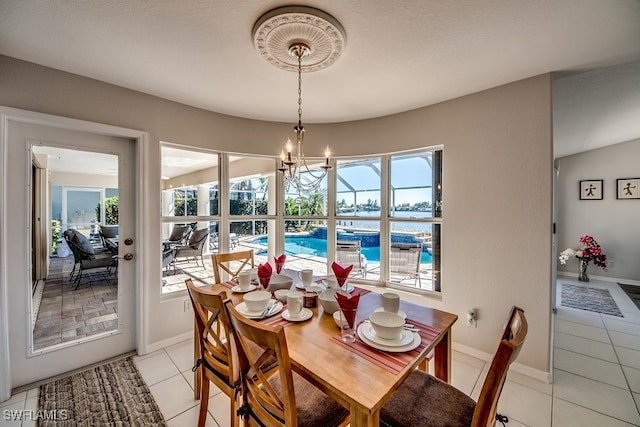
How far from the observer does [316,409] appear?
1.20 metres

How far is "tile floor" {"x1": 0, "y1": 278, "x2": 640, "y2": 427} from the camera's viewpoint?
5.74 ft

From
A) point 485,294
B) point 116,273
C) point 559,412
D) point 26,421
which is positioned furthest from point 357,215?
point 26,421

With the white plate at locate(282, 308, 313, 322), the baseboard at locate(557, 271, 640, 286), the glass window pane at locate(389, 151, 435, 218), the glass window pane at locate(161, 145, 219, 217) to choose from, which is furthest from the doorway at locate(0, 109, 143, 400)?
the baseboard at locate(557, 271, 640, 286)

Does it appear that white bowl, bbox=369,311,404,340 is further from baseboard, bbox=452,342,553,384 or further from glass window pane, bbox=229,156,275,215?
glass window pane, bbox=229,156,275,215

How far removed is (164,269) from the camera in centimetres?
268

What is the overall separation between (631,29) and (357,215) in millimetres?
2626

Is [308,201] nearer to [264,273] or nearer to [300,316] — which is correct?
[264,273]

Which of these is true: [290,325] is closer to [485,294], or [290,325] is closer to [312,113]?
[485,294]

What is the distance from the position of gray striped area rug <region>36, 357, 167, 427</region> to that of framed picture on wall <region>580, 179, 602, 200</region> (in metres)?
7.23

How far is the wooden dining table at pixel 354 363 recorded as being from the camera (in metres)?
0.95

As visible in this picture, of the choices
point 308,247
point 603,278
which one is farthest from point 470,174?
point 603,278

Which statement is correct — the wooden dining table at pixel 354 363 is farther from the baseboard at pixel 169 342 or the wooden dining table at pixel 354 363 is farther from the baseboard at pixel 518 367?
the baseboard at pixel 169 342

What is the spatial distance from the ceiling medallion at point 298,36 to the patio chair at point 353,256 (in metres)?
2.22

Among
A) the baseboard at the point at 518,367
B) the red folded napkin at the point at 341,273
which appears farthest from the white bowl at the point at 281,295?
the baseboard at the point at 518,367
